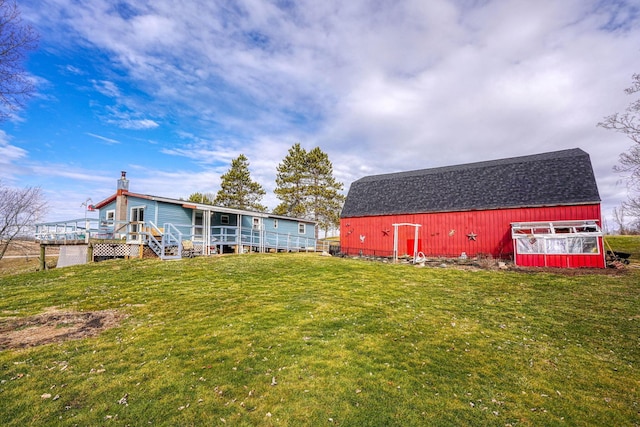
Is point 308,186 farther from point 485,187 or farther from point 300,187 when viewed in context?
point 485,187

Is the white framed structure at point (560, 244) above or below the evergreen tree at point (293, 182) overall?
below

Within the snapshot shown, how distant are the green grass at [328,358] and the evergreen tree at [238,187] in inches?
1457

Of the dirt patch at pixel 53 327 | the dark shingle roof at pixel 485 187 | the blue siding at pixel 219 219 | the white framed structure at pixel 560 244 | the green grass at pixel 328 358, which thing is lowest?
the green grass at pixel 328 358

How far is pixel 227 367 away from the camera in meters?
5.71

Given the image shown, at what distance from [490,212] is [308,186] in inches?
1124

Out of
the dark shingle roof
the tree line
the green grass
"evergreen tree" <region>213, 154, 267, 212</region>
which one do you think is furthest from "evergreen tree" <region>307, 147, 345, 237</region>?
the green grass

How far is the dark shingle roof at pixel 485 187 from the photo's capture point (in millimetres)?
20734

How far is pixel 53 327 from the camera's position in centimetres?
748

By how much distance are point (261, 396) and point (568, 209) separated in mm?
22958

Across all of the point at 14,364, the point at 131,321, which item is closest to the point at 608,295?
the point at 131,321

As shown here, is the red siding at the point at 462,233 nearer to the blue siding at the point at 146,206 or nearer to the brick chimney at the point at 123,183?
the blue siding at the point at 146,206

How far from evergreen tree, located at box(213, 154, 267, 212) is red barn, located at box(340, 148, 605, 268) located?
23.5 m

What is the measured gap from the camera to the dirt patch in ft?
22.1

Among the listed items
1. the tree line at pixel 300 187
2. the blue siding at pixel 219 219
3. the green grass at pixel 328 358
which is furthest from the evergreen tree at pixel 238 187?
the green grass at pixel 328 358
